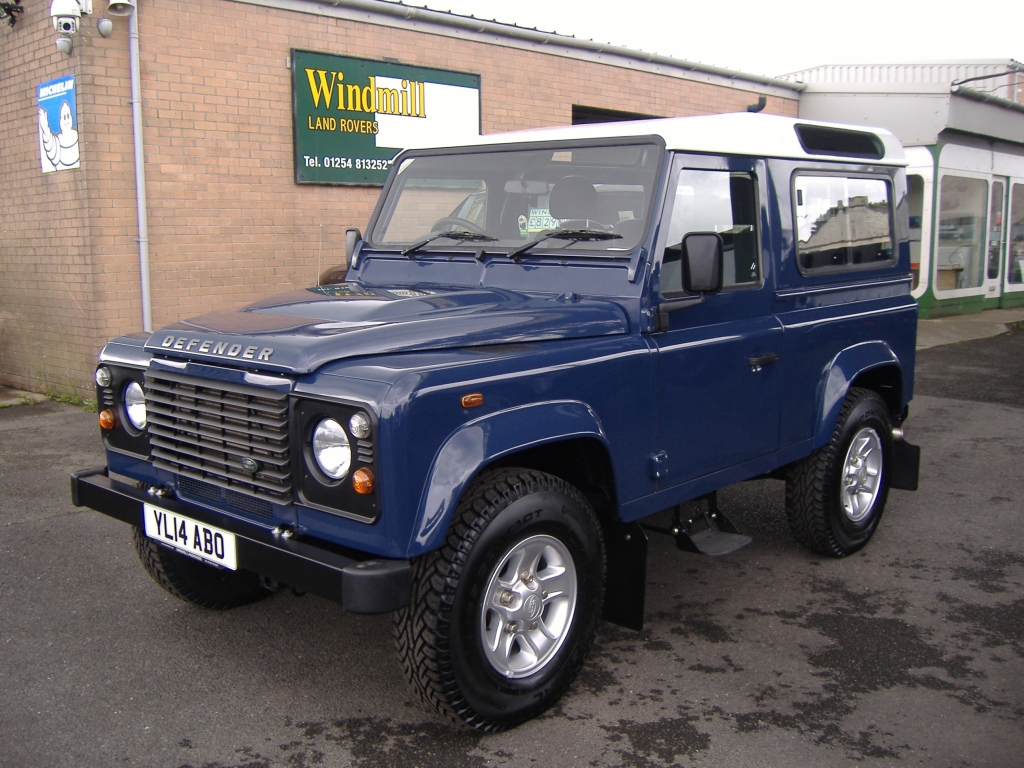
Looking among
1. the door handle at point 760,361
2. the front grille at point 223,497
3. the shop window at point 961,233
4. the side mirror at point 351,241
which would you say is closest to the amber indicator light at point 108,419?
the front grille at point 223,497

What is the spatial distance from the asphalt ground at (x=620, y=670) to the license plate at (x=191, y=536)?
1.90ft

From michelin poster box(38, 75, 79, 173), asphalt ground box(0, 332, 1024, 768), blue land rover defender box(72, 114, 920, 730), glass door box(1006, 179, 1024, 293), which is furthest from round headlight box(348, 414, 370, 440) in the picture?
glass door box(1006, 179, 1024, 293)

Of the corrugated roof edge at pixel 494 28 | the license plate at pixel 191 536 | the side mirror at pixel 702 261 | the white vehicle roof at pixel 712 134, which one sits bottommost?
the license plate at pixel 191 536

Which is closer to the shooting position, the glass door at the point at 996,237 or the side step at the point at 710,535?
the side step at the point at 710,535

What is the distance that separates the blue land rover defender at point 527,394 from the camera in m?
2.73

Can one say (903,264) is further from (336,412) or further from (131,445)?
(131,445)

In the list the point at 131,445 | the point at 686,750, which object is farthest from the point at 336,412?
the point at 686,750

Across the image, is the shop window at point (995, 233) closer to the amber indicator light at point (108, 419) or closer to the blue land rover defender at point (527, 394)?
the blue land rover defender at point (527, 394)

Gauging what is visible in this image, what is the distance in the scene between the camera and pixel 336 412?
265 cm

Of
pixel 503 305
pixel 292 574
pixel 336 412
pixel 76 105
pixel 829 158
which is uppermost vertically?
pixel 76 105

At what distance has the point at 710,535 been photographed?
4.04 meters

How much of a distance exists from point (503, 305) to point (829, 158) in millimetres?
2055

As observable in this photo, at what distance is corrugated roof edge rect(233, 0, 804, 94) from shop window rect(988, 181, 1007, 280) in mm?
5713

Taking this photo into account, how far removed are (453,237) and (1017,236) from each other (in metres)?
16.6
